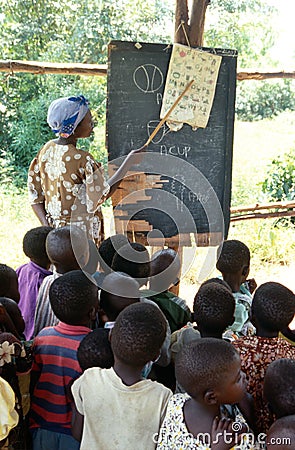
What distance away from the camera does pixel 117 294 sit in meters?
1.99

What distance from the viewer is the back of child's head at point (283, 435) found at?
1.26m

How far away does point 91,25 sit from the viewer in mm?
8844

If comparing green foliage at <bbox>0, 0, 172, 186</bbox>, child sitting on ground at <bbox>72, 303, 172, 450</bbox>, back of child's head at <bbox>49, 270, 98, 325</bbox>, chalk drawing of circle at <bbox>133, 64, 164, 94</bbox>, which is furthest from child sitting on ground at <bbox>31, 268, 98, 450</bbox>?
green foliage at <bbox>0, 0, 172, 186</bbox>

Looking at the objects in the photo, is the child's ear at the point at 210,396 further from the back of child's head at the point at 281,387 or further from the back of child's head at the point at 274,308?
the back of child's head at the point at 274,308

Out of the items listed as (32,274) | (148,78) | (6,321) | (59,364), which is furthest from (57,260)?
(148,78)

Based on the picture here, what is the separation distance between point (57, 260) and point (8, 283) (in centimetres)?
23

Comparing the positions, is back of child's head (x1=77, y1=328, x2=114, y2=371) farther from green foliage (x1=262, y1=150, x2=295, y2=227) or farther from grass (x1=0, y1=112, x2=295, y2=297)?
green foliage (x1=262, y1=150, x2=295, y2=227)

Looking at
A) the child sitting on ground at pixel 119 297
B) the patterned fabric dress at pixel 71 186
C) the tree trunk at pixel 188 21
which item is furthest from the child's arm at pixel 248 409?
the tree trunk at pixel 188 21

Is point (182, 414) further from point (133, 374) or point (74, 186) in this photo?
point (74, 186)

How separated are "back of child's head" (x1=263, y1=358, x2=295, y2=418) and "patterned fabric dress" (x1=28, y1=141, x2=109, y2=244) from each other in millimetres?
1493

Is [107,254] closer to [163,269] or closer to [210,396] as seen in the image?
[163,269]

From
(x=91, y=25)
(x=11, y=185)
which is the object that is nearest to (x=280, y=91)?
(x=91, y=25)

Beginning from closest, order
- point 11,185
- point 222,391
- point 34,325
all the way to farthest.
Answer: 1. point 222,391
2. point 34,325
3. point 11,185

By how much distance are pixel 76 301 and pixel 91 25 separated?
25.9 ft
